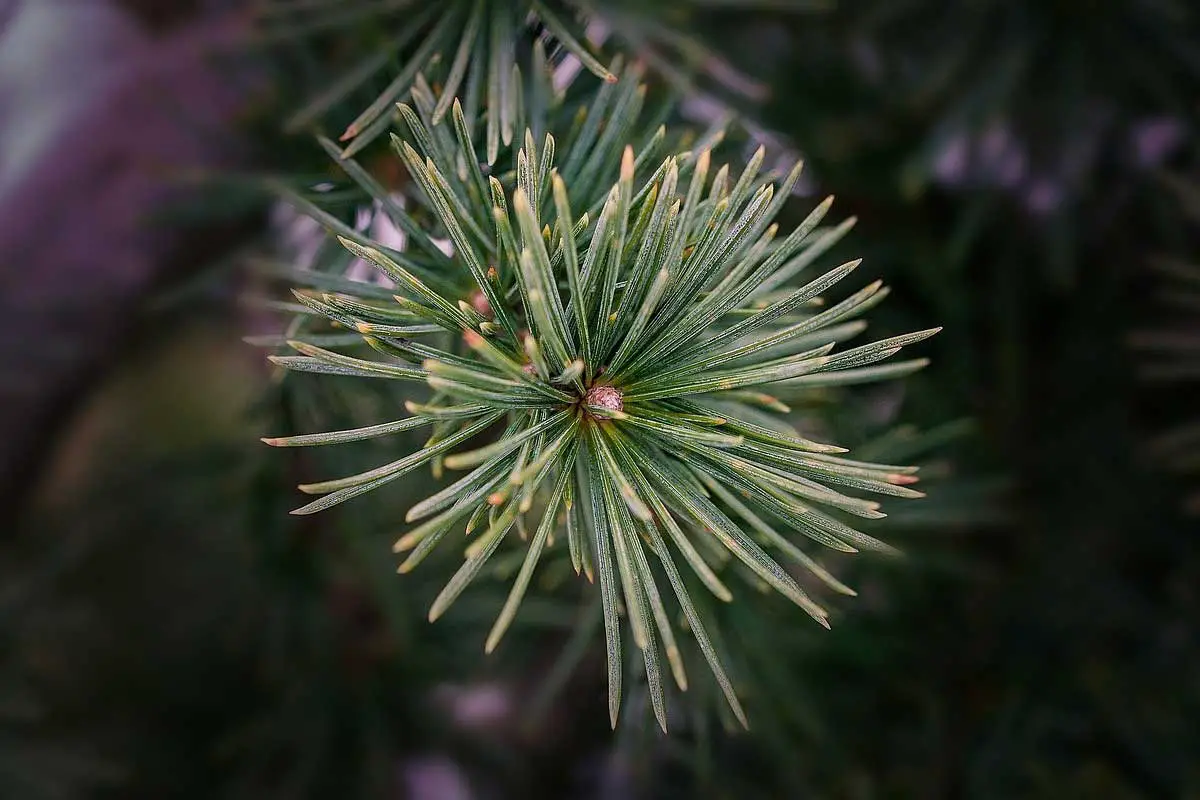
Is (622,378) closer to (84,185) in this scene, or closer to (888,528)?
(888,528)

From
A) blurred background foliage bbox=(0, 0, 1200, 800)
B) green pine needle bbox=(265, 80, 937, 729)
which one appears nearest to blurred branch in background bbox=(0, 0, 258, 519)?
blurred background foliage bbox=(0, 0, 1200, 800)

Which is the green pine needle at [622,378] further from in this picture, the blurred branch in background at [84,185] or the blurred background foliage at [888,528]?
the blurred branch in background at [84,185]

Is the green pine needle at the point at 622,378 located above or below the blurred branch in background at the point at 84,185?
below

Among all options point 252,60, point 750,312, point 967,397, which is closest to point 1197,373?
point 967,397

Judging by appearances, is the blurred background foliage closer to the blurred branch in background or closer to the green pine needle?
the blurred branch in background

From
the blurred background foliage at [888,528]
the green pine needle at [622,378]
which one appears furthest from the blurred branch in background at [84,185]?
the green pine needle at [622,378]

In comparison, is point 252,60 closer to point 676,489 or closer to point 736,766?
point 676,489

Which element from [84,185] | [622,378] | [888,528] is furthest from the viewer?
[84,185]

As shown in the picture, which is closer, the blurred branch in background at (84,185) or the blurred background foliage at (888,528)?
the blurred background foliage at (888,528)

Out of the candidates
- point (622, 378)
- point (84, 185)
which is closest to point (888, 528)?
point (622, 378)

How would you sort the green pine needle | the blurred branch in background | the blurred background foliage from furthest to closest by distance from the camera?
the blurred branch in background
the blurred background foliage
the green pine needle
